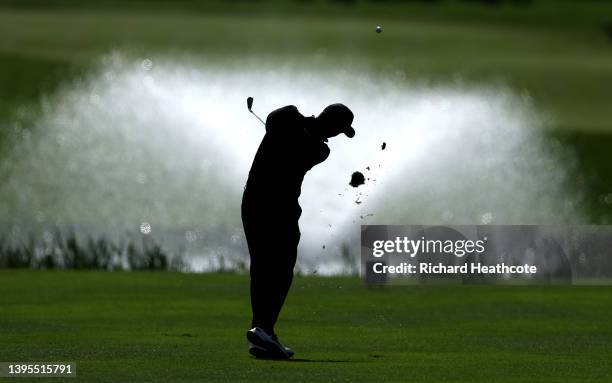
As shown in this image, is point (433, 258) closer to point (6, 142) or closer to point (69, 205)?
point (69, 205)

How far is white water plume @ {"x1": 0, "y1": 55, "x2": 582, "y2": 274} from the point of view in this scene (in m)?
40.1

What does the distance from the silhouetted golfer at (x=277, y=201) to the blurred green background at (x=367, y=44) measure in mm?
31817

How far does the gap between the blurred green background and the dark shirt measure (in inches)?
1255

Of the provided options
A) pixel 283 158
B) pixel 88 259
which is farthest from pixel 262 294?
pixel 88 259

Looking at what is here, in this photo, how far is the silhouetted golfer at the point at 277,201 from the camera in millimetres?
14516

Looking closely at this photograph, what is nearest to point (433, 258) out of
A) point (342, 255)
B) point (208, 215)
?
point (342, 255)

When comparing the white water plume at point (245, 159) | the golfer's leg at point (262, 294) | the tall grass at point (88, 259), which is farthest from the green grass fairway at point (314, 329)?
the white water plume at point (245, 159)

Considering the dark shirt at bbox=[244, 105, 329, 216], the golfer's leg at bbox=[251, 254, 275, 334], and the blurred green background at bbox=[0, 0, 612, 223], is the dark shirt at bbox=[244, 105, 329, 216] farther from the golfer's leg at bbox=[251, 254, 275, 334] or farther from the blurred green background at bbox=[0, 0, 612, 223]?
the blurred green background at bbox=[0, 0, 612, 223]

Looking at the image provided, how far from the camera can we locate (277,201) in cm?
1469

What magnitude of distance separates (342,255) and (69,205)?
45.2ft

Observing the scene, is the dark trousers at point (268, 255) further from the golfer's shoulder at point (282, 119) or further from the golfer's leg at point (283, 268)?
the golfer's shoulder at point (282, 119)

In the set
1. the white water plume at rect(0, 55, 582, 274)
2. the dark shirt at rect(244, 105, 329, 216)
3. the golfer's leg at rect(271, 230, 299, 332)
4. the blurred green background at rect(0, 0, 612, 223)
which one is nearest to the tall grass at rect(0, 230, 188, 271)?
the white water plume at rect(0, 55, 582, 274)

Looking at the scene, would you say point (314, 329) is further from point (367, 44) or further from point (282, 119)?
point (367, 44)

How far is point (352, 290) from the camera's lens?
23.5 metres
